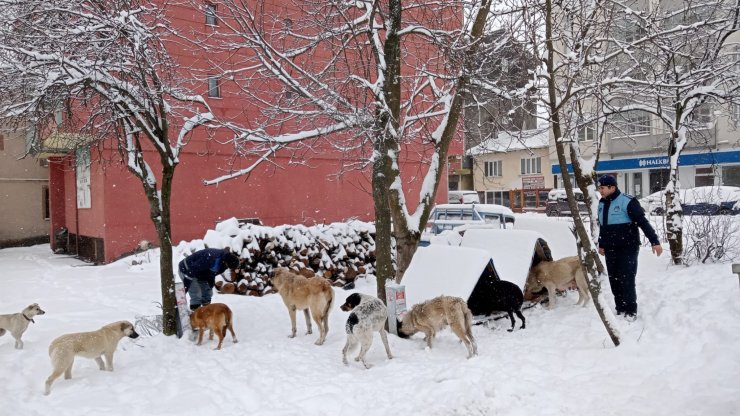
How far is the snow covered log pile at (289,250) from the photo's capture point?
413 inches

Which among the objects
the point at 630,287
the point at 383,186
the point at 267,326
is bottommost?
the point at 267,326

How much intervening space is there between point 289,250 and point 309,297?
177 inches

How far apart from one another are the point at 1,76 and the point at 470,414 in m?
6.65

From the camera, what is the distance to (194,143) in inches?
601

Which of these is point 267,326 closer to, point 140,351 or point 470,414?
point 140,351

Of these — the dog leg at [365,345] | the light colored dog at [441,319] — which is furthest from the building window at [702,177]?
the dog leg at [365,345]

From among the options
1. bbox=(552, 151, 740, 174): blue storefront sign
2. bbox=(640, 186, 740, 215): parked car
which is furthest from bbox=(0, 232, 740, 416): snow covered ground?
bbox=(552, 151, 740, 174): blue storefront sign

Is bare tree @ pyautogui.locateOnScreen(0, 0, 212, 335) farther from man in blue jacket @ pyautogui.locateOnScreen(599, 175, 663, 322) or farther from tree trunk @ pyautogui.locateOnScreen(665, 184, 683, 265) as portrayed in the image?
tree trunk @ pyautogui.locateOnScreen(665, 184, 683, 265)

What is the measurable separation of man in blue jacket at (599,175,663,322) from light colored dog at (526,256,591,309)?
1034 mm

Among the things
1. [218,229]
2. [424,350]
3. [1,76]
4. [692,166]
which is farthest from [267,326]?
[692,166]

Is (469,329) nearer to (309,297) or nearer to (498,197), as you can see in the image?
(309,297)

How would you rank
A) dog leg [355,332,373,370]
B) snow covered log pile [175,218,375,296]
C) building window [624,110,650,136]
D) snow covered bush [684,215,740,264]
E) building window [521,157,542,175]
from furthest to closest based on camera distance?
building window [521,157,542,175] < snow covered log pile [175,218,375,296] < building window [624,110,650,136] < snow covered bush [684,215,740,264] < dog leg [355,332,373,370]

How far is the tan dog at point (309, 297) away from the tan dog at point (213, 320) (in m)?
0.93

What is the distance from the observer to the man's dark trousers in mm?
6070
